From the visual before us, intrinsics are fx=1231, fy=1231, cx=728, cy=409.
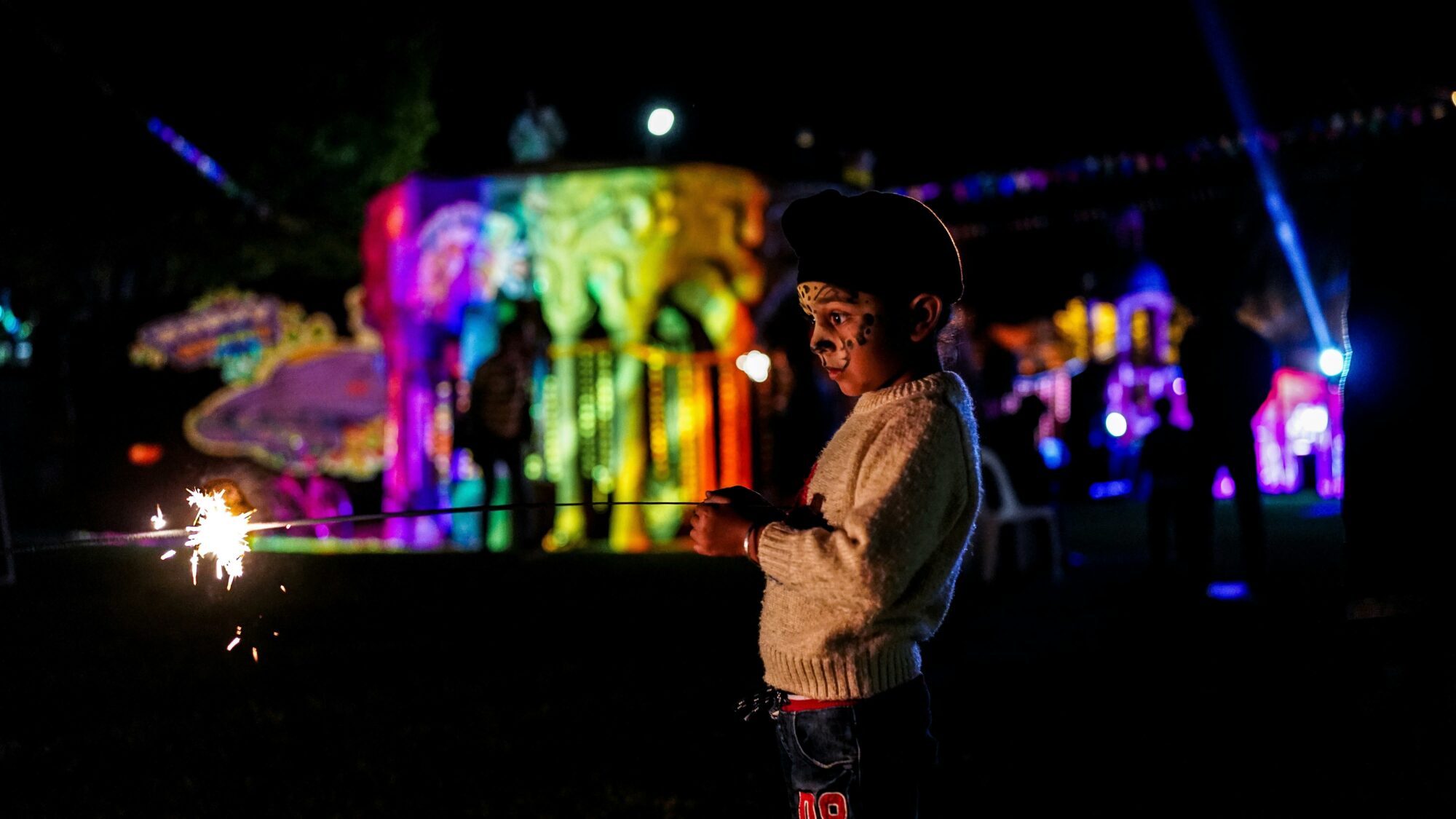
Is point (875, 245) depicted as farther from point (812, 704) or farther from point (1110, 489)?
point (1110, 489)

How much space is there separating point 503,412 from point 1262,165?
8694 millimetres

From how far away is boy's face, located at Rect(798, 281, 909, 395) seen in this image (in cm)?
227

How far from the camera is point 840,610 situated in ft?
7.11

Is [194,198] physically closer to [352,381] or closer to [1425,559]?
[352,381]

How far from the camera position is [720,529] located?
227 centimetres

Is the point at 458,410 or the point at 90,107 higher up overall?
the point at 90,107

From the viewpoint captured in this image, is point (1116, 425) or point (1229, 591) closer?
point (1229, 591)

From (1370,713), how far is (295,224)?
58.6ft

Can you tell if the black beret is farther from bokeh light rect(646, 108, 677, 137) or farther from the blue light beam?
the blue light beam

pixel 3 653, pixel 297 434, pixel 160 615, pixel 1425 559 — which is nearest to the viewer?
pixel 1425 559

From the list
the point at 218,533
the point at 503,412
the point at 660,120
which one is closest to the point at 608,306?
the point at 503,412

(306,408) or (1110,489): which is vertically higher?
(306,408)

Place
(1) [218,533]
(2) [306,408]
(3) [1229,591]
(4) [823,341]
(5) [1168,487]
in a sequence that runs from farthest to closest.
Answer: (2) [306,408]
(5) [1168,487]
(3) [1229,591]
(1) [218,533]
(4) [823,341]

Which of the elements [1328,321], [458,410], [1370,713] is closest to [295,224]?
[458,410]
